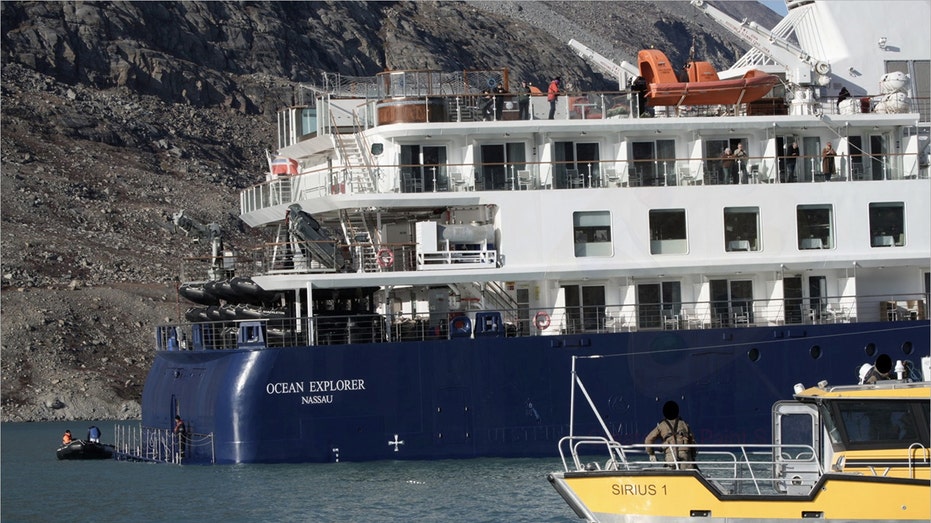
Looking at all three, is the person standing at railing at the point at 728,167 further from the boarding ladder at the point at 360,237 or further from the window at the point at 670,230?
the boarding ladder at the point at 360,237

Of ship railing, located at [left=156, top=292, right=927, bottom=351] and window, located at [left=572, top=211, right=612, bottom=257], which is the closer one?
ship railing, located at [left=156, top=292, right=927, bottom=351]

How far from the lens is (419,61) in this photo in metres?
110

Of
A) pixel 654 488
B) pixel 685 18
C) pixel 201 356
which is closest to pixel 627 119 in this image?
pixel 201 356

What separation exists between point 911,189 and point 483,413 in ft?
33.8

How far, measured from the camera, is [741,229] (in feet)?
103

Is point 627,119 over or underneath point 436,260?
over

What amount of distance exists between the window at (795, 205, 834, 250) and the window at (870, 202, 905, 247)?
0.95m

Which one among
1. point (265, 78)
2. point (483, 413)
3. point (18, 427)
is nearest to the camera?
point (483, 413)

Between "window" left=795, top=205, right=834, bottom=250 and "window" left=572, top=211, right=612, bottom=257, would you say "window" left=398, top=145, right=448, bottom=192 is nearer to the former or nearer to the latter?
"window" left=572, top=211, right=612, bottom=257

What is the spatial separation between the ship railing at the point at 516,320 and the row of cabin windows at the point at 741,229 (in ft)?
3.76

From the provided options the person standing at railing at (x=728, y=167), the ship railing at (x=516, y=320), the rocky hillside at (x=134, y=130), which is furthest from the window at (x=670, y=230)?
the rocky hillside at (x=134, y=130)

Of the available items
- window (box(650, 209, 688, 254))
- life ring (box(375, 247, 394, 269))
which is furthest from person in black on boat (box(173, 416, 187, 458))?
window (box(650, 209, 688, 254))

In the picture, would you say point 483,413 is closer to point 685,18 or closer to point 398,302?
point 398,302

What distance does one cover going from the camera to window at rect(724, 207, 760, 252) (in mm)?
31219
